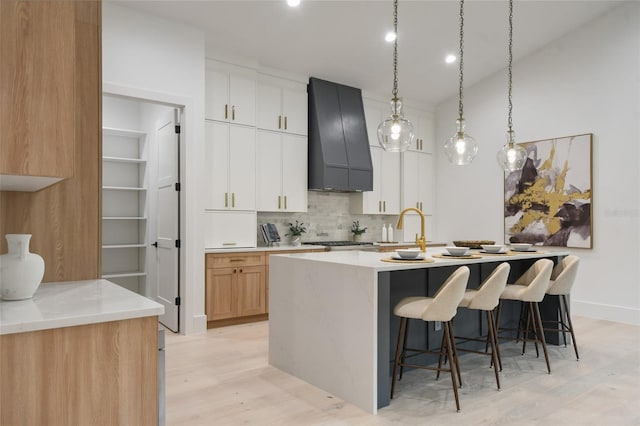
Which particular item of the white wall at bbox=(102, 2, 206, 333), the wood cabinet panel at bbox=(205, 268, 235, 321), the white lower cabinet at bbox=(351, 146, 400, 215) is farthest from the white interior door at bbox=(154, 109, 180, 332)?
the white lower cabinet at bbox=(351, 146, 400, 215)

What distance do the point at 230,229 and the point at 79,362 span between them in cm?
370

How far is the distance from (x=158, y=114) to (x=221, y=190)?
1252 mm

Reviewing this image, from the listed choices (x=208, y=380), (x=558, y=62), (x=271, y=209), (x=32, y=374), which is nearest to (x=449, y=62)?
(x=558, y=62)

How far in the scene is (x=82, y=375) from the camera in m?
1.49

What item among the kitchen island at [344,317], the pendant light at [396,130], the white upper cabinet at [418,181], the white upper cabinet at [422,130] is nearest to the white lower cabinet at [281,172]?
the white upper cabinet at [418,181]

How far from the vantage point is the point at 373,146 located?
22.2 ft

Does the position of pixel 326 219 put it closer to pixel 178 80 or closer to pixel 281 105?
pixel 281 105

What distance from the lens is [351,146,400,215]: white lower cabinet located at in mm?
6705

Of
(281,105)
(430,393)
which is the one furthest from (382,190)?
(430,393)

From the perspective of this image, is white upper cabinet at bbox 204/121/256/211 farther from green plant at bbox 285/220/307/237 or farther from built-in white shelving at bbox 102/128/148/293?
built-in white shelving at bbox 102/128/148/293

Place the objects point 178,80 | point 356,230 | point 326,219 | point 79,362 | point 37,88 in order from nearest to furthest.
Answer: point 79,362 → point 37,88 → point 178,80 → point 326,219 → point 356,230

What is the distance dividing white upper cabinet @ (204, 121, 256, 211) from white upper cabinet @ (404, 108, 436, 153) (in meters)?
3.02

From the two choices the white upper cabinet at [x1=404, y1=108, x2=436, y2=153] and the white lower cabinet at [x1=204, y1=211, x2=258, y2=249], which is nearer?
the white lower cabinet at [x1=204, y1=211, x2=258, y2=249]

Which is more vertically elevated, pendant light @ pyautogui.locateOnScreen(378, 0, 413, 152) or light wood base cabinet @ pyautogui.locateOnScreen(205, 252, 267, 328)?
pendant light @ pyautogui.locateOnScreen(378, 0, 413, 152)
